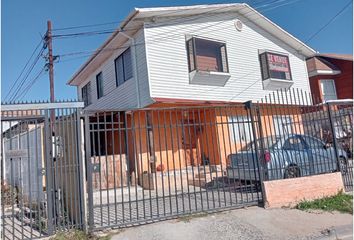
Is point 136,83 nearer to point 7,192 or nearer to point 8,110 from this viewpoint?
point 7,192

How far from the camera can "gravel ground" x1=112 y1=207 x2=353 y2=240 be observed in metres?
5.57

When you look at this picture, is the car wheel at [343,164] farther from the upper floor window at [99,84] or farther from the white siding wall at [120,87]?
the upper floor window at [99,84]

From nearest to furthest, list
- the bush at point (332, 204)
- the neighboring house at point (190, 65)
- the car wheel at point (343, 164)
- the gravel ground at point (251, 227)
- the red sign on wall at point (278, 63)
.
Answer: the gravel ground at point (251, 227)
the bush at point (332, 204)
the car wheel at point (343, 164)
the neighboring house at point (190, 65)
the red sign on wall at point (278, 63)

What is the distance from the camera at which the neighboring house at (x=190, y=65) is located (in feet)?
41.2

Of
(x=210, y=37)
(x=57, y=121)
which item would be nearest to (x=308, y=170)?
(x=57, y=121)

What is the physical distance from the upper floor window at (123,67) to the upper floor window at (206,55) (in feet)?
8.82

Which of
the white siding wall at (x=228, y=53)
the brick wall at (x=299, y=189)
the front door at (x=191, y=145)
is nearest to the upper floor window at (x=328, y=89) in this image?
the white siding wall at (x=228, y=53)

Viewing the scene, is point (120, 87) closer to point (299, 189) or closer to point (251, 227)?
point (299, 189)

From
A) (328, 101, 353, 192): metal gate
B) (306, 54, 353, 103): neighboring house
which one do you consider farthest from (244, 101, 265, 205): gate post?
(306, 54, 353, 103): neighboring house

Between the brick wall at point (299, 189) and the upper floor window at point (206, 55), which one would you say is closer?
the brick wall at point (299, 189)

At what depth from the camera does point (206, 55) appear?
1405 cm

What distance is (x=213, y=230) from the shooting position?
5.82 metres

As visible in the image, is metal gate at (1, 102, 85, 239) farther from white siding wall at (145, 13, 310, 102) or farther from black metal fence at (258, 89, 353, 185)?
white siding wall at (145, 13, 310, 102)

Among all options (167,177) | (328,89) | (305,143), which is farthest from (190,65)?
(328,89)
